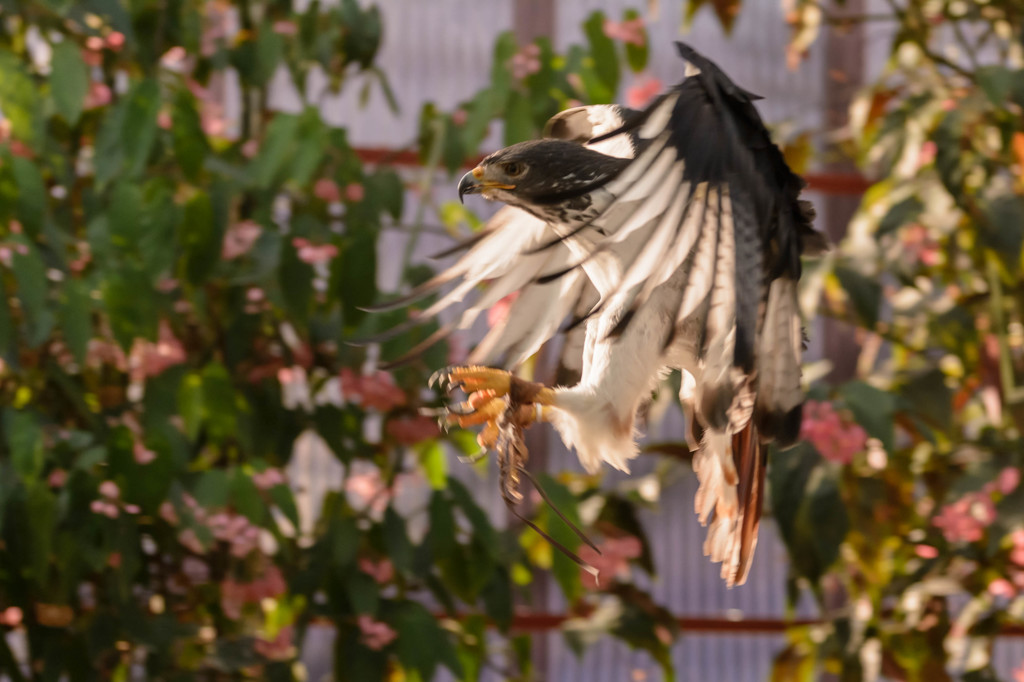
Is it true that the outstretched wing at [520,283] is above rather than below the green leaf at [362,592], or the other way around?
above

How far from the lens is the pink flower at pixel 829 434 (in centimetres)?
136

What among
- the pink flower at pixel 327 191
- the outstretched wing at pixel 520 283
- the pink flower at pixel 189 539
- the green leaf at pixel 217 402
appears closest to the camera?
the outstretched wing at pixel 520 283

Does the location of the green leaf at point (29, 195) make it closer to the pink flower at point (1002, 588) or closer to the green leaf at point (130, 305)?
the green leaf at point (130, 305)

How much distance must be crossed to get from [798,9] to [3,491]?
136cm

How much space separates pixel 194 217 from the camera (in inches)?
46.1

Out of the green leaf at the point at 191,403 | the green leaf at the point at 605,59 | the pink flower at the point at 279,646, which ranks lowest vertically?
the pink flower at the point at 279,646

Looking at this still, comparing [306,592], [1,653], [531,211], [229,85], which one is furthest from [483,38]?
[531,211]

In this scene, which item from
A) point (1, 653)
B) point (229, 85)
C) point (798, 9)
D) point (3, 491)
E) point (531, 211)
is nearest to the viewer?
point (531, 211)

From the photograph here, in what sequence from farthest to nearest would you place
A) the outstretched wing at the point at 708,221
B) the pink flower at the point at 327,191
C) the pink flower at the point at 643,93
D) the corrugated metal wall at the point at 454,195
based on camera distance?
the corrugated metal wall at the point at 454,195 < the pink flower at the point at 643,93 < the pink flower at the point at 327,191 < the outstretched wing at the point at 708,221

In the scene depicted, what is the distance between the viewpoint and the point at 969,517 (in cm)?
144

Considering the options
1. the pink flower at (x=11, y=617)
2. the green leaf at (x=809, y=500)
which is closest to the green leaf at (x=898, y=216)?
the green leaf at (x=809, y=500)

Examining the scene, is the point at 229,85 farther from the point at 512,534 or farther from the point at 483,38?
the point at 512,534

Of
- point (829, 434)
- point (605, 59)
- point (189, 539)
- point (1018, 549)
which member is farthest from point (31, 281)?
point (1018, 549)

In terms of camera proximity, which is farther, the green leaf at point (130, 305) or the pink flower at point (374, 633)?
the pink flower at point (374, 633)
